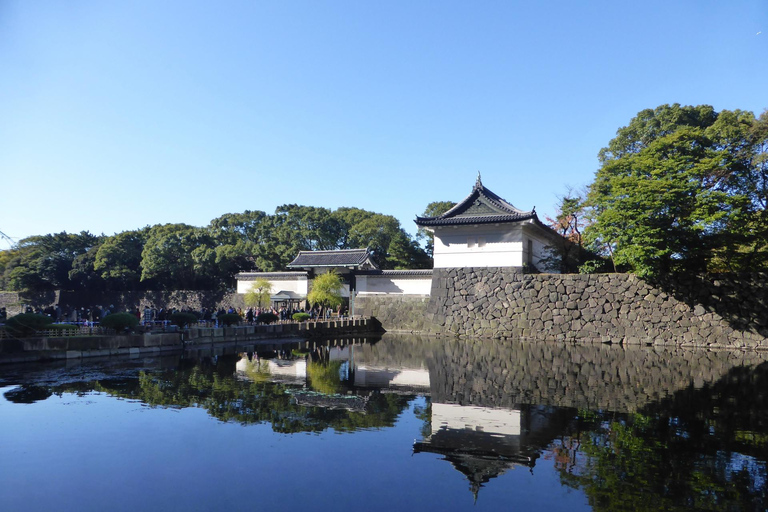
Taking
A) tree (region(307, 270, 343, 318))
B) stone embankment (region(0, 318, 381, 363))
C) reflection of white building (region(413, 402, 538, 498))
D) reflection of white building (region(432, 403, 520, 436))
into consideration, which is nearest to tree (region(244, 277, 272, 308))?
tree (region(307, 270, 343, 318))

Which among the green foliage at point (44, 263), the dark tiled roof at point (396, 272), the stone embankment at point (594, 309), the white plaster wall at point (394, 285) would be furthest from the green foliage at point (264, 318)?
the green foliage at point (44, 263)

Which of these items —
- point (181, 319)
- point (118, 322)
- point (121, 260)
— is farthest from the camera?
point (121, 260)

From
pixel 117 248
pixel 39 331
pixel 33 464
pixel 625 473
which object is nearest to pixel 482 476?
pixel 625 473

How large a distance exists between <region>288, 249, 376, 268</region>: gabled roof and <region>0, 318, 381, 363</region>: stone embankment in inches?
290

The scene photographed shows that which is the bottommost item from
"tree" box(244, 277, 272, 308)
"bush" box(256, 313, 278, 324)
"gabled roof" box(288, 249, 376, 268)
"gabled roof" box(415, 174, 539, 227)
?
"bush" box(256, 313, 278, 324)

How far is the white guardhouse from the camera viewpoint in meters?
24.0

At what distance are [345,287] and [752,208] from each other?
20702 mm

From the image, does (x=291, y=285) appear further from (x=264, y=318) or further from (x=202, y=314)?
(x=264, y=318)

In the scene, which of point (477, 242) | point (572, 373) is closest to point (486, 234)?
point (477, 242)

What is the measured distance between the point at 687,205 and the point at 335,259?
1972 cm

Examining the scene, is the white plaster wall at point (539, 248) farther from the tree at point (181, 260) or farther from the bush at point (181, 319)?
the tree at point (181, 260)

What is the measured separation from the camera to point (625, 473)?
5395 millimetres

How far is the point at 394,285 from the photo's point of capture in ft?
96.2

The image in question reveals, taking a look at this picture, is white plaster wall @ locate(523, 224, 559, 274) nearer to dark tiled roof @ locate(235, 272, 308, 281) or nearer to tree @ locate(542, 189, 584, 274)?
tree @ locate(542, 189, 584, 274)
